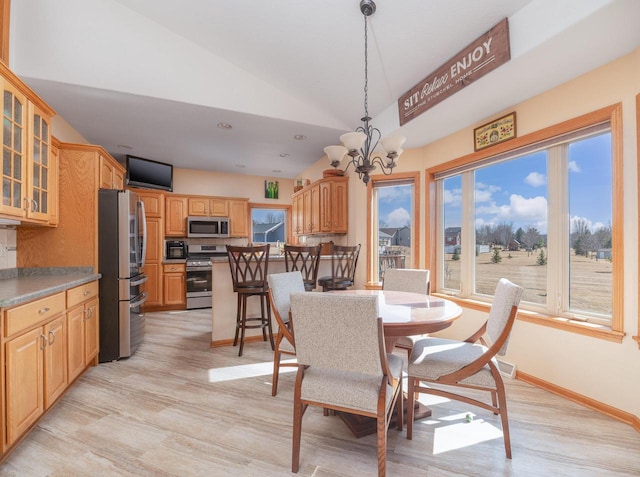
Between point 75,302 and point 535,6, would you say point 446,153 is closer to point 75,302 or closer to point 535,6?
point 535,6

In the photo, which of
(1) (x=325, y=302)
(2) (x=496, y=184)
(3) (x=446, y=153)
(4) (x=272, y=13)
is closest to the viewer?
(1) (x=325, y=302)

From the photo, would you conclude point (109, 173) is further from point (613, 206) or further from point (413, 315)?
point (613, 206)

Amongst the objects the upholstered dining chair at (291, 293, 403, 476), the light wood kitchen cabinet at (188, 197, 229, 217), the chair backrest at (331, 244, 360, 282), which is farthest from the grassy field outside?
the light wood kitchen cabinet at (188, 197, 229, 217)

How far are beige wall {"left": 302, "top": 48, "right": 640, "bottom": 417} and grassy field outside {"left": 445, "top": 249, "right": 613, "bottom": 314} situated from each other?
0.26m

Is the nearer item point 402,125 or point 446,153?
point 402,125

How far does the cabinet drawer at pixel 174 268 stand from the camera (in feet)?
17.3

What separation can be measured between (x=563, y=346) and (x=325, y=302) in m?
2.18

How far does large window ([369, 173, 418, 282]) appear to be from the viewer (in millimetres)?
3932

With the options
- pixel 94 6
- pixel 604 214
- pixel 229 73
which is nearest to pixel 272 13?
pixel 229 73

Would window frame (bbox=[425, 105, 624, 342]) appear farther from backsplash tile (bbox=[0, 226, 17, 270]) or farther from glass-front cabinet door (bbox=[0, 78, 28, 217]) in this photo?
backsplash tile (bbox=[0, 226, 17, 270])

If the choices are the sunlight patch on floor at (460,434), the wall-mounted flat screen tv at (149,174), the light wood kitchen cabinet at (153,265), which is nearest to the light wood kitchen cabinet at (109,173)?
the wall-mounted flat screen tv at (149,174)

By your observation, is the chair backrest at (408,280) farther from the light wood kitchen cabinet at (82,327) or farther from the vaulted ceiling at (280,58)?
the light wood kitchen cabinet at (82,327)

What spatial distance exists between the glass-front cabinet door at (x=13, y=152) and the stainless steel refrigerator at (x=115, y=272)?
78cm

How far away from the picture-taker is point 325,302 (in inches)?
53.9
